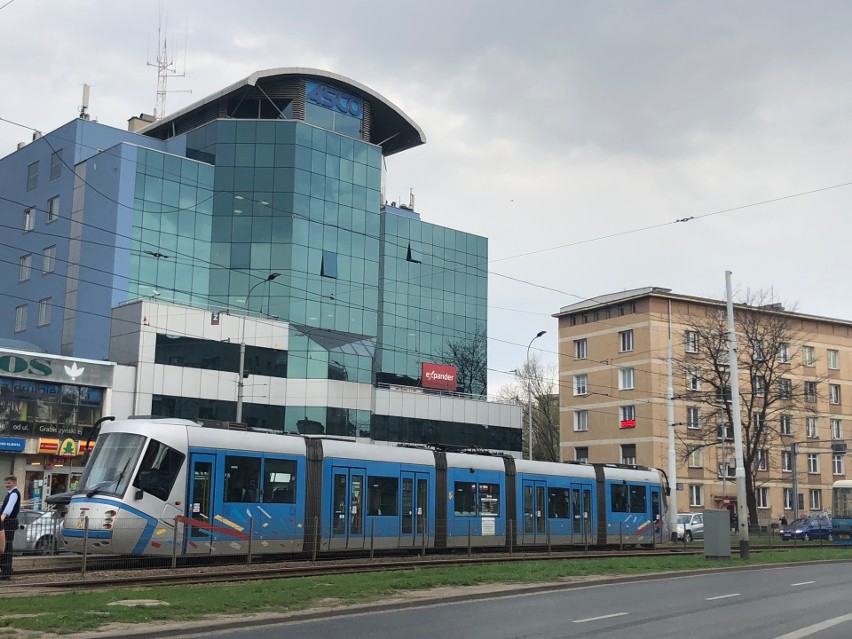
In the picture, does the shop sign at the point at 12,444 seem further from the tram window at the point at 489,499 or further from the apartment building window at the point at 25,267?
the tram window at the point at 489,499

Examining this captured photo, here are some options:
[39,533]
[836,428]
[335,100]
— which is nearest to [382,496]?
[39,533]

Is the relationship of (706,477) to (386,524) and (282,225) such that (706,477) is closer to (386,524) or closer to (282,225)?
(282,225)

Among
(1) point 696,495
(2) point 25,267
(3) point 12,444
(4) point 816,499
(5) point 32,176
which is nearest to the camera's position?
(3) point 12,444

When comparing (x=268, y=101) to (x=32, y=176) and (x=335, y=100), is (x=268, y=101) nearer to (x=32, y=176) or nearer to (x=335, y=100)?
(x=335, y=100)

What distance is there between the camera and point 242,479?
906 inches

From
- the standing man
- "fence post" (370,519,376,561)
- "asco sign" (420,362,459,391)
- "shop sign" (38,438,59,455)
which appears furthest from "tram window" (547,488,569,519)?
"asco sign" (420,362,459,391)

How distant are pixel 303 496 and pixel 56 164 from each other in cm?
4258

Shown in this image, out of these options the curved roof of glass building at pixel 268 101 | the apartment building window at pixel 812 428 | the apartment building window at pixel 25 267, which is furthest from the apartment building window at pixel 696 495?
the apartment building window at pixel 25 267

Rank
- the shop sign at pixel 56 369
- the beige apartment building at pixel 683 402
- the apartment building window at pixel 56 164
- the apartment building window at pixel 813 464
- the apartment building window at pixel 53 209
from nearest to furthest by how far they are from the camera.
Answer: the shop sign at pixel 56 369 → the apartment building window at pixel 53 209 → the apartment building window at pixel 56 164 → the beige apartment building at pixel 683 402 → the apartment building window at pixel 813 464

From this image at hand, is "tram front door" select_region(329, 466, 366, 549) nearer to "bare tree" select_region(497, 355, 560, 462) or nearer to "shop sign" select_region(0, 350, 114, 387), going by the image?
"shop sign" select_region(0, 350, 114, 387)

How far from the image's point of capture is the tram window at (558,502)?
32.5m

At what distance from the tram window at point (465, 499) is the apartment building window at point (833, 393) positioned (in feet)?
181

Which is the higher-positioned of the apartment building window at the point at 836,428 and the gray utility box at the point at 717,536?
the apartment building window at the point at 836,428

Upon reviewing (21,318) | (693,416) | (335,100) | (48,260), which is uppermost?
(335,100)
